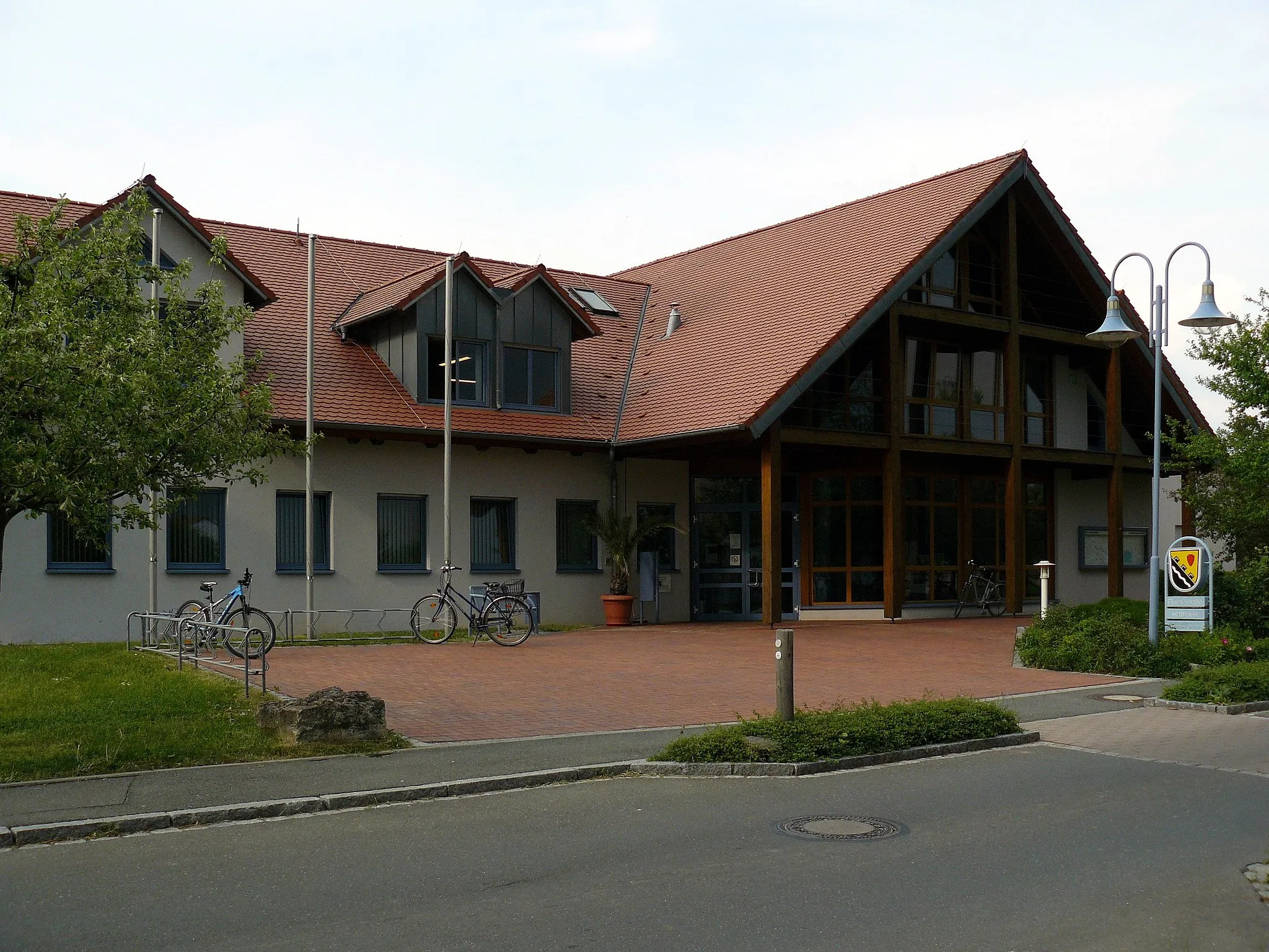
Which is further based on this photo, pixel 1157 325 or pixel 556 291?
pixel 556 291

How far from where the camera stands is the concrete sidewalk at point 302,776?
8781mm

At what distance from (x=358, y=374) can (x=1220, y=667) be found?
52.9 ft

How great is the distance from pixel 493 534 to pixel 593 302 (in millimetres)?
7766

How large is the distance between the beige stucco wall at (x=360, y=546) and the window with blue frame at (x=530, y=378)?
102cm

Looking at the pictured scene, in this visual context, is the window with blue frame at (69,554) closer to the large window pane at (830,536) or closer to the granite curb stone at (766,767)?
the granite curb stone at (766,767)

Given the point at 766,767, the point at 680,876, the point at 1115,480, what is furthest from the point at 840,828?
the point at 1115,480

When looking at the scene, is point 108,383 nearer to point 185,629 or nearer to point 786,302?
point 185,629

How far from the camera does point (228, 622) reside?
57.5 feet

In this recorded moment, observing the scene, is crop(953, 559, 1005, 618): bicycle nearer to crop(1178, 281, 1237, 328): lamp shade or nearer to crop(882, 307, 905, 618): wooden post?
crop(882, 307, 905, 618): wooden post

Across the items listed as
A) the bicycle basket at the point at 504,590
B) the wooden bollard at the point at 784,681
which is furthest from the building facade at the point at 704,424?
the wooden bollard at the point at 784,681

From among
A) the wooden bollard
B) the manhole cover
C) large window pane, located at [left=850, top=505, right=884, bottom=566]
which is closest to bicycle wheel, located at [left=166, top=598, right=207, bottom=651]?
the wooden bollard

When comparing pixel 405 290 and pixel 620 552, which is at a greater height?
pixel 405 290

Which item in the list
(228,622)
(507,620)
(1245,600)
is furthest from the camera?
(1245,600)

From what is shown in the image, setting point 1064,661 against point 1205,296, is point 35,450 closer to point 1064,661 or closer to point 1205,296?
point 1064,661
